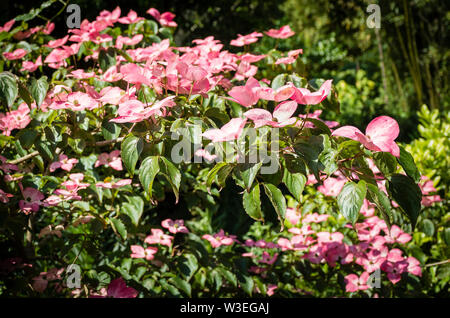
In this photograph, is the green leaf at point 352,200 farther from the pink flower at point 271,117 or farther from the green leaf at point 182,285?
the green leaf at point 182,285

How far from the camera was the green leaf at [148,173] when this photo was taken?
0.65 metres

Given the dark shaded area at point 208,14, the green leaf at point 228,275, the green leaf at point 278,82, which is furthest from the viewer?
the dark shaded area at point 208,14

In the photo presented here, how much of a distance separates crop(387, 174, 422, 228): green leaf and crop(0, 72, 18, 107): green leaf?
73 cm

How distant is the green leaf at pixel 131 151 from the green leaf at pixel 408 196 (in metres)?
0.42

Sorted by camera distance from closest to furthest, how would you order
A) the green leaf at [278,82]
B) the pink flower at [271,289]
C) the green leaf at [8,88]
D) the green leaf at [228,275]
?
the green leaf at [8,88]
the green leaf at [278,82]
the green leaf at [228,275]
the pink flower at [271,289]

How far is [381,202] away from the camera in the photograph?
62 centimetres

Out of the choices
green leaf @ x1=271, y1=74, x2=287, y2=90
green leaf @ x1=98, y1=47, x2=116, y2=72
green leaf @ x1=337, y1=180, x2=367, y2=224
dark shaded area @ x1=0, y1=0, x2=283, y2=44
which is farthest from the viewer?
dark shaded area @ x1=0, y1=0, x2=283, y2=44

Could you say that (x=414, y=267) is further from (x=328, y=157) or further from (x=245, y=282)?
(x=328, y=157)

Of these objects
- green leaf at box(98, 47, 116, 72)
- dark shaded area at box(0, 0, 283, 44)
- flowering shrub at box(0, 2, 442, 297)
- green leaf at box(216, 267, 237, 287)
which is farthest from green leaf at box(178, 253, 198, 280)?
dark shaded area at box(0, 0, 283, 44)

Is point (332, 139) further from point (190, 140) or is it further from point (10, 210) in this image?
point (10, 210)

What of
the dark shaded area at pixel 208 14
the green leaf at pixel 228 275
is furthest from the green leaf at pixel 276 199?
the dark shaded area at pixel 208 14

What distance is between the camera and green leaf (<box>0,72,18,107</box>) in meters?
0.80

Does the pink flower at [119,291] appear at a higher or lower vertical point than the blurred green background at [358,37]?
lower

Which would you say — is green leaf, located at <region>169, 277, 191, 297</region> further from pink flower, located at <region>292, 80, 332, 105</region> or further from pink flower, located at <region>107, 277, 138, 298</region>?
pink flower, located at <region>292, 80, 332, 105</region>
